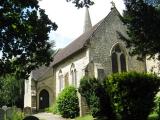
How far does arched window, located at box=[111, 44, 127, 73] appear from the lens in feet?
107

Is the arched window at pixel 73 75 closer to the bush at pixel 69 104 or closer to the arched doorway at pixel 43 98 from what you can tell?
the bush at pixel 69 104

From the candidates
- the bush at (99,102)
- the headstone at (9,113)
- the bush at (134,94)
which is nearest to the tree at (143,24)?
the bush at (134,94)

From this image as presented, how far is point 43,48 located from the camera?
57.0 ft

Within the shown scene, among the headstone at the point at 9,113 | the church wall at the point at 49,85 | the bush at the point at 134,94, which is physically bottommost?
the headstone at the point at 9,113

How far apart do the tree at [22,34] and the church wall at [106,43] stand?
537 inches

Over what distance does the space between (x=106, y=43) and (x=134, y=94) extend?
12.4 meters

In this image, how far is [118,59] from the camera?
107ft

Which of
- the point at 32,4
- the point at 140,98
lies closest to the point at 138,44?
the point at 140,98

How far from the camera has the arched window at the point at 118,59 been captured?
107 feet

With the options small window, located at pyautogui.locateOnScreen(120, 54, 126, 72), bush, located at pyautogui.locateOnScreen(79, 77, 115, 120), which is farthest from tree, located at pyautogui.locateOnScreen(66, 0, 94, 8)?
small window, located at pyautogui.locateOnScreen(120, 54, 126, 72)

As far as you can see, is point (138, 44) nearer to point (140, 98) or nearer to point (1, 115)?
point (140, 98)

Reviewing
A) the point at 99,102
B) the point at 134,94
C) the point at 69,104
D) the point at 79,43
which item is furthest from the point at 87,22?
the point at 134,94

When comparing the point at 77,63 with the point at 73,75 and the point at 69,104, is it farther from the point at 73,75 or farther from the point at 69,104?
the point at 69,104

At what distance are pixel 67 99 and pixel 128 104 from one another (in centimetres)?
1218
